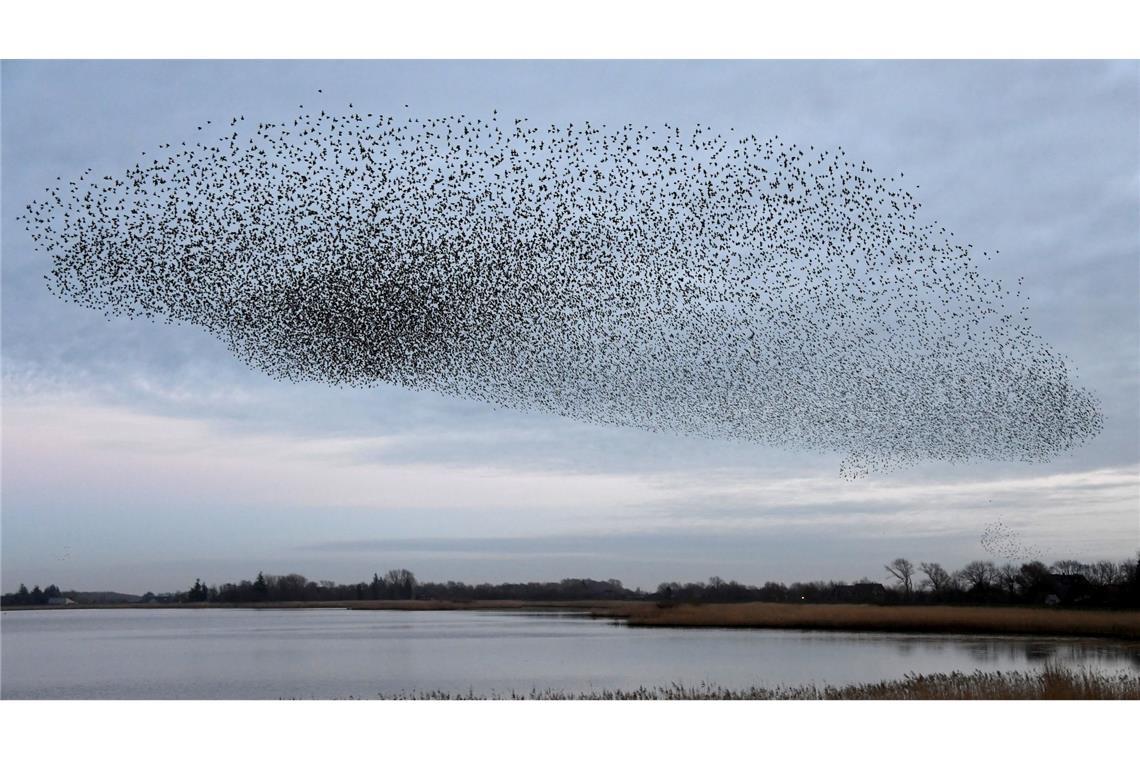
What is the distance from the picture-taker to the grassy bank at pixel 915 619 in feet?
128

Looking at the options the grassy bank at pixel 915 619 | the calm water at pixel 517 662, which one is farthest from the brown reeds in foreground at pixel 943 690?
the grassy bank at pixel 915 619

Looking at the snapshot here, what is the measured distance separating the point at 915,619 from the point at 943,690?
2319 centimetres

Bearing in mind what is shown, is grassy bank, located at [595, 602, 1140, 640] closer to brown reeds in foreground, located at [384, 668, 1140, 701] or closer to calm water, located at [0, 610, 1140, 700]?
calm water, located at [0, 610, 1140, 700]

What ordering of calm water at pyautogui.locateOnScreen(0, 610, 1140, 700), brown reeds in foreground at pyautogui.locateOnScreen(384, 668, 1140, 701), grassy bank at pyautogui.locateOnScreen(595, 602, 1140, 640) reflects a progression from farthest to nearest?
grassy bank at pyautogui.locateOnScreen(595, 602, 1140, 640) → calm water at pyautogui.locateOnScreen(0, 610, 1140, 700) → brown reeds in foreground at pyautogui.locateOnScreen(384, 668, 1140, 701)

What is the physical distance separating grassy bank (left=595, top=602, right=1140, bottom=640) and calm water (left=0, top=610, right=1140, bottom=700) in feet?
3.99

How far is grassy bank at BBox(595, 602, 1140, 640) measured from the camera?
39.0 m

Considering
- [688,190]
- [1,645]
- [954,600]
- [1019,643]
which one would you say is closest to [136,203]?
[688,190]

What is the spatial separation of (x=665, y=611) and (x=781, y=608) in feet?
29.9

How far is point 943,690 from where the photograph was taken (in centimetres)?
2308

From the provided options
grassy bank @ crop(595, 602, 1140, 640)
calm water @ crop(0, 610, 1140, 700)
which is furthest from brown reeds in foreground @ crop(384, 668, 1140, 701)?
grassy bank @ crop(595, 602, 1140, 640)

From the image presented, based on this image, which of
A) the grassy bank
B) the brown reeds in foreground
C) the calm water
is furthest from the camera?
the grassy bank

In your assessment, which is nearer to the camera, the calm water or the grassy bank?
the calm water

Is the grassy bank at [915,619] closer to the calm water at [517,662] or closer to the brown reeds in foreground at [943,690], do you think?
the calm water at [517,662]

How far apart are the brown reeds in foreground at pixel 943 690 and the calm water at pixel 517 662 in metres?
2.66
